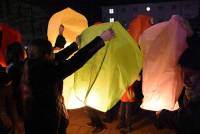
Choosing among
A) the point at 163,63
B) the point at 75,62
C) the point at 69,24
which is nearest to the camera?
the point at 75,62

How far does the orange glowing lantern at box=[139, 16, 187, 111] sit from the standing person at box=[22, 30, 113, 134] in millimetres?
2149

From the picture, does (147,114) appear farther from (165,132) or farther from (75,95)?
(75,95)

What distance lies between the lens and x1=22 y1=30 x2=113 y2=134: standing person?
3865 mm

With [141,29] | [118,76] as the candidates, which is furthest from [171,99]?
[141,29]

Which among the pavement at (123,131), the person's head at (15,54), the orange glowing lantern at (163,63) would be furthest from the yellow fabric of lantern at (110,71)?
the pavement at (123,131)

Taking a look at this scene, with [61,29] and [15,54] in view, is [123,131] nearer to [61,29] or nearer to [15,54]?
[61,29]

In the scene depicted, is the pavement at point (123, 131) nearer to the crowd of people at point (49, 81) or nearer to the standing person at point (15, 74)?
the standing person at point (15, 74)

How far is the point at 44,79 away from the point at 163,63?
2.74 m

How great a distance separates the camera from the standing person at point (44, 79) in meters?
3.87

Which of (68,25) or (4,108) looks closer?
(4,108)

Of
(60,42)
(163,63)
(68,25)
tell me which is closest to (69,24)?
(68,25)

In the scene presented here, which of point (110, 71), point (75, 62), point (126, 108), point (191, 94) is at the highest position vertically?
point (75, 62)

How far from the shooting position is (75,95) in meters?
5.94

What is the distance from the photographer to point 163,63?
6031 millimetres
